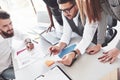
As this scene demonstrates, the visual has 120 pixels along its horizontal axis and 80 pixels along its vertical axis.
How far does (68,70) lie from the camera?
1184 mm

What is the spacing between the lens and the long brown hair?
1089 mm

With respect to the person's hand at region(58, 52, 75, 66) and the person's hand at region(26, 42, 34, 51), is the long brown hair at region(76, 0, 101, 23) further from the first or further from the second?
the person's hand at region(26, 42, 34, 51)

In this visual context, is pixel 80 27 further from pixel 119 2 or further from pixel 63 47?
pixel 119 2

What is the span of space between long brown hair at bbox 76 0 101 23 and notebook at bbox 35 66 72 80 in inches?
14.0

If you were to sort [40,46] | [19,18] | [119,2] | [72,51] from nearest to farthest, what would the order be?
[119,2], [72,51], [40,46], [19,18]

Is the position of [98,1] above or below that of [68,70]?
above

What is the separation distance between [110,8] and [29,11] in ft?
6.05

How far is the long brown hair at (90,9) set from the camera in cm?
109

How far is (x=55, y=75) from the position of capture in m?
1.16

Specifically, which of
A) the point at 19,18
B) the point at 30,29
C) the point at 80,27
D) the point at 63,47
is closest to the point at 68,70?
the point at 63,47

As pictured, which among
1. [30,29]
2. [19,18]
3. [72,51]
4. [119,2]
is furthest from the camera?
[19,18]

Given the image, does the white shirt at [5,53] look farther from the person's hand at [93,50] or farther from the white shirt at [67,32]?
the person's hand at [93,50]

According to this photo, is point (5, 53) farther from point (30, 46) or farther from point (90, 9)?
point (90, 9)

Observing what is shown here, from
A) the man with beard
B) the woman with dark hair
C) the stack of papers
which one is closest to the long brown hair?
the woman with dark hair
